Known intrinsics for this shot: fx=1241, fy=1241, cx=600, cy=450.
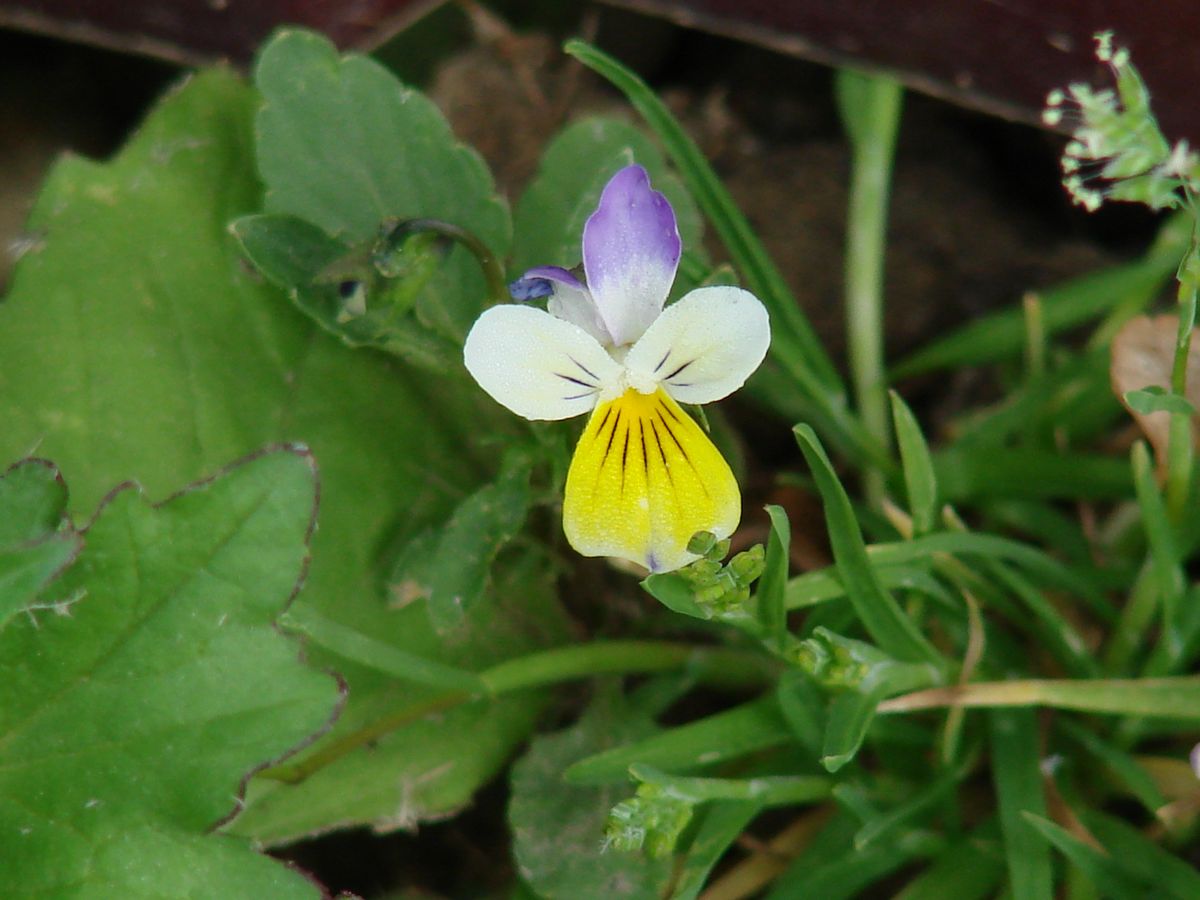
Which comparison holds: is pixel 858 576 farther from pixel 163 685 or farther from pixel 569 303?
pixel 163 685

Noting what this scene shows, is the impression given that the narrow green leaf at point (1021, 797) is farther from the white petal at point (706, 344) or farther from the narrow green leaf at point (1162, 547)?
the white petal at point (706, 344)

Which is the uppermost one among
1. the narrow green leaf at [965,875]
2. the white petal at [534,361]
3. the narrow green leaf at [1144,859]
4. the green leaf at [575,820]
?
the white petal at [534,361]

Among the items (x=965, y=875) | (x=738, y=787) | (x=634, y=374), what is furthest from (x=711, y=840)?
(x=634, y=374)

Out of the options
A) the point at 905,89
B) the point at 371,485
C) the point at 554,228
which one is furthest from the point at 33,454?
the point at 905,89

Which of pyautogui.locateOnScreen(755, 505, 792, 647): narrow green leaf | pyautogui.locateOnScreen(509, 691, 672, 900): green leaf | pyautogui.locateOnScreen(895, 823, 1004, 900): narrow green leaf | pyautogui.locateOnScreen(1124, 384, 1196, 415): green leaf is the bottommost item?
pyautogui.locateOnScreen(509, 691, 672, 900): green leaf

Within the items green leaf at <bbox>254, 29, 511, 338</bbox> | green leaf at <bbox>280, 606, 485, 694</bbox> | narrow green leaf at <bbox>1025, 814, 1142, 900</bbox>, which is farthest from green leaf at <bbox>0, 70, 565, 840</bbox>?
narrow green leaf at <bbox>1025, 814, 1142, 900</bbox>

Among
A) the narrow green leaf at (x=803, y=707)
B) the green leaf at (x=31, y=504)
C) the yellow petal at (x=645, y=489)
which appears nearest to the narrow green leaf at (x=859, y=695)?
the narrow green leaf at (x=803, y=707)

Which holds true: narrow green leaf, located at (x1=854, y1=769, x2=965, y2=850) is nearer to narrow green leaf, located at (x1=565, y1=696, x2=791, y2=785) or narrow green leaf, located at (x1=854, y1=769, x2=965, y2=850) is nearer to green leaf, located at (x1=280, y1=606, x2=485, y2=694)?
narrow green leaf, located at (x1=565, y1=696, x2=791, y2=785)

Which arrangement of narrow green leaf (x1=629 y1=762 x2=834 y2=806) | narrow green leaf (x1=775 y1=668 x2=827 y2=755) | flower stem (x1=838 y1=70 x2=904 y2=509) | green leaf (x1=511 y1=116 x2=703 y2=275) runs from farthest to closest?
flower stem (x1=838 y1=70 x2=904 y2=509), green leaf (x1=511 y1=116 x2=703 y2=275), narrow green leaf (x1=775 y1=668 x2=827 y2=755), narrow green leaf (x1=629 y1=762 x2=834 y2=806)
